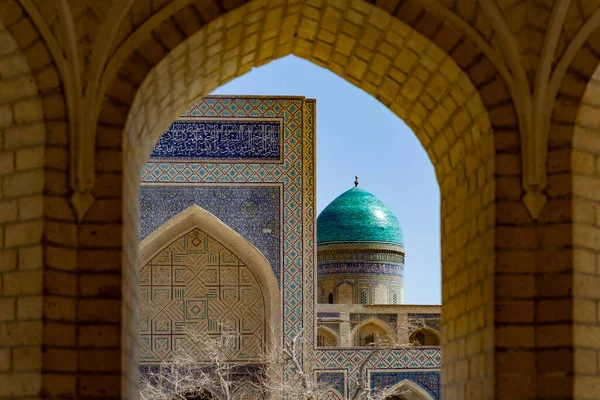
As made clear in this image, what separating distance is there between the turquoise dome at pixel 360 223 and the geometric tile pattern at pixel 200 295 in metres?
7.19

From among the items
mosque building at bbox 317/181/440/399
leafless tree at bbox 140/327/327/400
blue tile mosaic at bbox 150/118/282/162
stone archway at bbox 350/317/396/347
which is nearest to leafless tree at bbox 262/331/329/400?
leafless tree at bbox 140/327/327/400

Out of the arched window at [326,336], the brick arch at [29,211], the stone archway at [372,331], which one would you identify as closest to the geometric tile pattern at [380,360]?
the stone archway at [372,331]

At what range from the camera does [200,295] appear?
53.0 feet

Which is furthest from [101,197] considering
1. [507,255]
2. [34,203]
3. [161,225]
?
[161,225]

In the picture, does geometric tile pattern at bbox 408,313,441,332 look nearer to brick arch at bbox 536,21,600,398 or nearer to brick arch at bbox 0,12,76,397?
brick arch at bbox 536,21,600,398

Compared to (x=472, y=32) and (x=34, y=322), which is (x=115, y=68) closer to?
(x=34, y=322)

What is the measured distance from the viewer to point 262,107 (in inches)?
636

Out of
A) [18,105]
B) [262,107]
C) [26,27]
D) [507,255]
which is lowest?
[507,255]

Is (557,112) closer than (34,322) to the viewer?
No

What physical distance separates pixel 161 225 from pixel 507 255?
11741mm

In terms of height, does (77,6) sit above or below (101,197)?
above

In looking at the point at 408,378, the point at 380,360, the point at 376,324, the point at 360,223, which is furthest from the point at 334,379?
the point at 360,223

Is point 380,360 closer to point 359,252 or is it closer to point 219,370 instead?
point 219,370

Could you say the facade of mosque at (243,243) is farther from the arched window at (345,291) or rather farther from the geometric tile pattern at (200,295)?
the arched window at (345,291)
